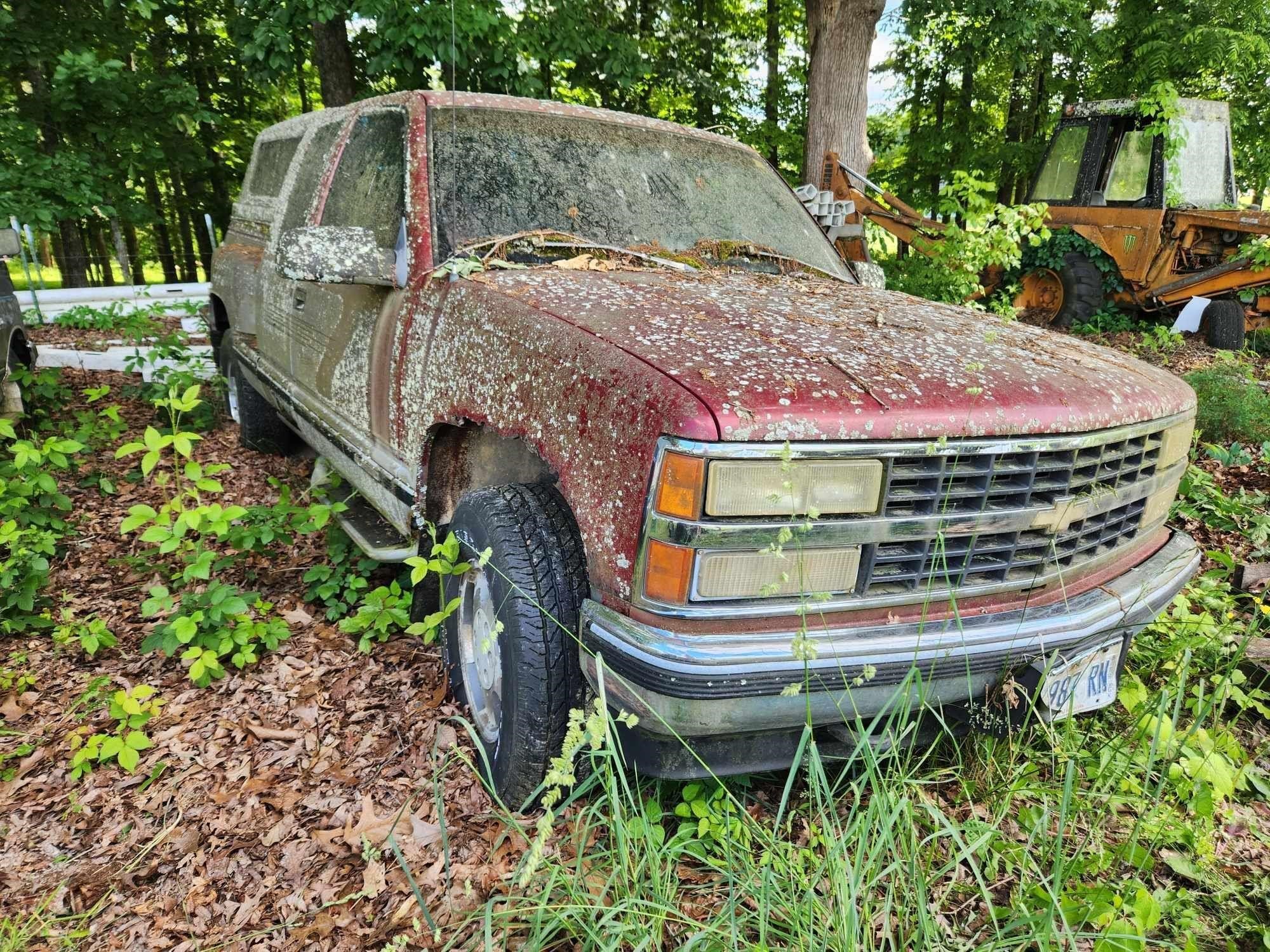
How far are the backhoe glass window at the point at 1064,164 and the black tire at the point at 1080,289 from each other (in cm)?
83

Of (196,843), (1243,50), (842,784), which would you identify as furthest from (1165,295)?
(196,843)

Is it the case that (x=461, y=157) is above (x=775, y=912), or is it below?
above

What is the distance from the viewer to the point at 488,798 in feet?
7.31

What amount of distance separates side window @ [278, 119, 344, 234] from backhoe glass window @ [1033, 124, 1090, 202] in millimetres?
8037

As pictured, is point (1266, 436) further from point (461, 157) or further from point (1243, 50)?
point (1243, 50)

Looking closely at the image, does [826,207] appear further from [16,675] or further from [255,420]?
[16,675]

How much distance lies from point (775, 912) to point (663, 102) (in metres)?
14.1

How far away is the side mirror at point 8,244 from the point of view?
166 inches

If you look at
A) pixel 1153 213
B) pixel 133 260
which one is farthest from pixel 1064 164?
pixel 133 260

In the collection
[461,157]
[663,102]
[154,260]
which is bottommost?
[154,260]

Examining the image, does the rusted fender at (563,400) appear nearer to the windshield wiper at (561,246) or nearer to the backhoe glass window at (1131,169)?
the windshield wiper at (561,246)

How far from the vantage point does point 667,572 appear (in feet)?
5.38

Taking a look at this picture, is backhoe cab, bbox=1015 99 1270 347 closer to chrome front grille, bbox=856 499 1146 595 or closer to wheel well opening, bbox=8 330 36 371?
chrome front grille, bbox=856 499 1146 595

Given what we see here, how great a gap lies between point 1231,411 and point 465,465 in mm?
4474
